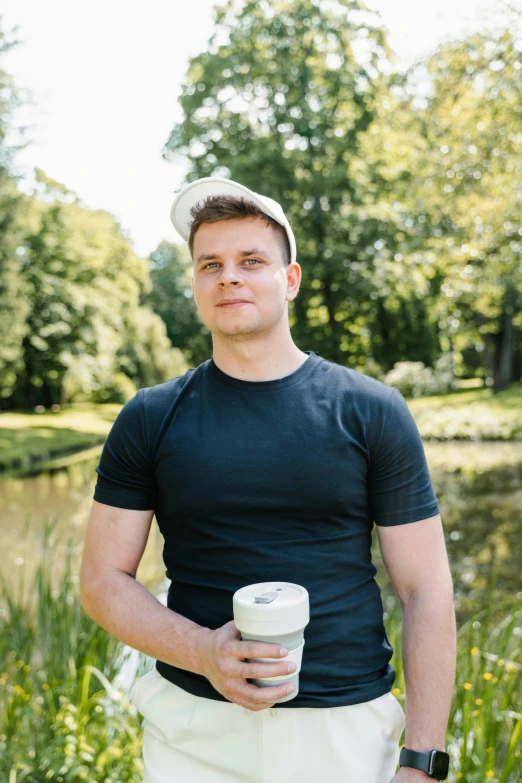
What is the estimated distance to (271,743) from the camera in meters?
1.55

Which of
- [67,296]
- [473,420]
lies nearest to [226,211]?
[473,420]

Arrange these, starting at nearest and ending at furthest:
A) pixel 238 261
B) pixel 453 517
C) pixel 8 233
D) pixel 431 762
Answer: pixel 431 762 < pixel 238 261 < pixel 453 517 < pixel 8 233

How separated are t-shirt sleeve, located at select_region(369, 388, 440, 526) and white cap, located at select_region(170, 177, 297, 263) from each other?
1.76ft

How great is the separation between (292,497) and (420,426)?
18.9 m

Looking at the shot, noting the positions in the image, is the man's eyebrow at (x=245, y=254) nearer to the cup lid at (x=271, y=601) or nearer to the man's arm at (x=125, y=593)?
the man's arm at (x=125, y=593)

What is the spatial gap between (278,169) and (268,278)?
56.7 feet

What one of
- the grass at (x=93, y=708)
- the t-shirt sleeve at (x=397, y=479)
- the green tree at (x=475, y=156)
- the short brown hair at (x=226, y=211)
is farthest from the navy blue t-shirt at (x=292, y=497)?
the green tree at (x=475, y=156)

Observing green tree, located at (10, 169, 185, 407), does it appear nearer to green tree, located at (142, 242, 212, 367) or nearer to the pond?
green tree, located at (142, 242, 212, 367)

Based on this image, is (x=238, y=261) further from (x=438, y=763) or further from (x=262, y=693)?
(x=438, y=763)

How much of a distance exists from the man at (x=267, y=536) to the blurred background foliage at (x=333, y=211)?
288 inches

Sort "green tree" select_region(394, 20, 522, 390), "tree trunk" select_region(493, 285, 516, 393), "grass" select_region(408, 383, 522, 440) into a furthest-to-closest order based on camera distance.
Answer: "tree trunk" select_region(493, 285, 516, 393)
"grass" select_region(408, 383, 522, 440)
"green tree" select_region(394, 20, 522, 390)

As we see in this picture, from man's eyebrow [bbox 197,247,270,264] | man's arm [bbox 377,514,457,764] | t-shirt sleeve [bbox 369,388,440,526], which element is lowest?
man's arm [bbox 377,514,457,764]

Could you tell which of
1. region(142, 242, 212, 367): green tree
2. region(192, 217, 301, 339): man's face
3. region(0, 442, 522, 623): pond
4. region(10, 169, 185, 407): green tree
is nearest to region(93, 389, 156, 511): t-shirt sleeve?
region(192, 217, 301, 339): man's face

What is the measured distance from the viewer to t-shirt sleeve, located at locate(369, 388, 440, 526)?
1.66 m
